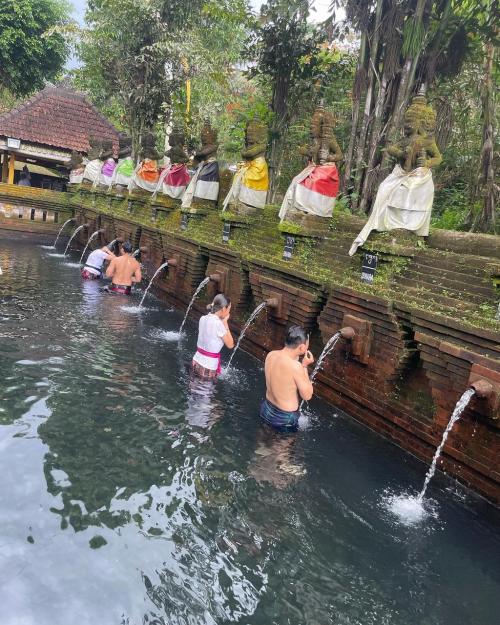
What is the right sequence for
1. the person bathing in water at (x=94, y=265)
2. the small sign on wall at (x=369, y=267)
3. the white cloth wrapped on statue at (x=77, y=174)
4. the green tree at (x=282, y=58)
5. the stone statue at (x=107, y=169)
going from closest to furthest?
the small sign on wall at (x=369, y=267) → the person bathing in water at (x=94, y=265) → the green tree at (x=282, y=58) → the stone statue at (x=107, y=169) → the white cloth wrapped on statue at (x=77, y=174)

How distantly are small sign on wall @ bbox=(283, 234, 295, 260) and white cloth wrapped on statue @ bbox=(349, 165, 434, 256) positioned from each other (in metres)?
1.61

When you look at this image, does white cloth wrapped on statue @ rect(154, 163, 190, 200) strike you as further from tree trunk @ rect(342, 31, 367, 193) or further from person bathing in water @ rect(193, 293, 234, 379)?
person bathing in water @ rect(193, 293, 234, 379)

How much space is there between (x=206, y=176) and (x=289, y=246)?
4.07 metres

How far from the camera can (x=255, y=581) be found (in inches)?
131

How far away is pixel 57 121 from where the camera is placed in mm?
21969

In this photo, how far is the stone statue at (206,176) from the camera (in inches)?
416

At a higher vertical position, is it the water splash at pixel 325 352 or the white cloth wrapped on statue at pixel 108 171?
the white cloth wrapped on statue at pixel 108 171

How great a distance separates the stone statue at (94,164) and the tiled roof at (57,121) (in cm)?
229

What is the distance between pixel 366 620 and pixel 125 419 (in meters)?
3.11

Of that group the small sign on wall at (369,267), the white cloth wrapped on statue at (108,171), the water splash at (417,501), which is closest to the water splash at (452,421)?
the water splash at (417,501)

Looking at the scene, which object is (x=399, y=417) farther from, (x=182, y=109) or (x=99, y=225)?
(x=182, y=109)

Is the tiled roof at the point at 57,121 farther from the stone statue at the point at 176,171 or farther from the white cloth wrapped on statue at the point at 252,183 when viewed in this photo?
the white cloth wrapped on statue at the point at 252,183

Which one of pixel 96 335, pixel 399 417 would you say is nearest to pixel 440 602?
pixel 399 417

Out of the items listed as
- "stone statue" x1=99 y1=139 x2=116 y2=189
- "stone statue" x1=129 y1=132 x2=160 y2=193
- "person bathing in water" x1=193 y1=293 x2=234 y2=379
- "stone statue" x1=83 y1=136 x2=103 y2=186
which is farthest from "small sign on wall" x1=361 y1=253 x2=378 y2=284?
"stone statue" x1=83 y1=136 x2=103 y2=186
